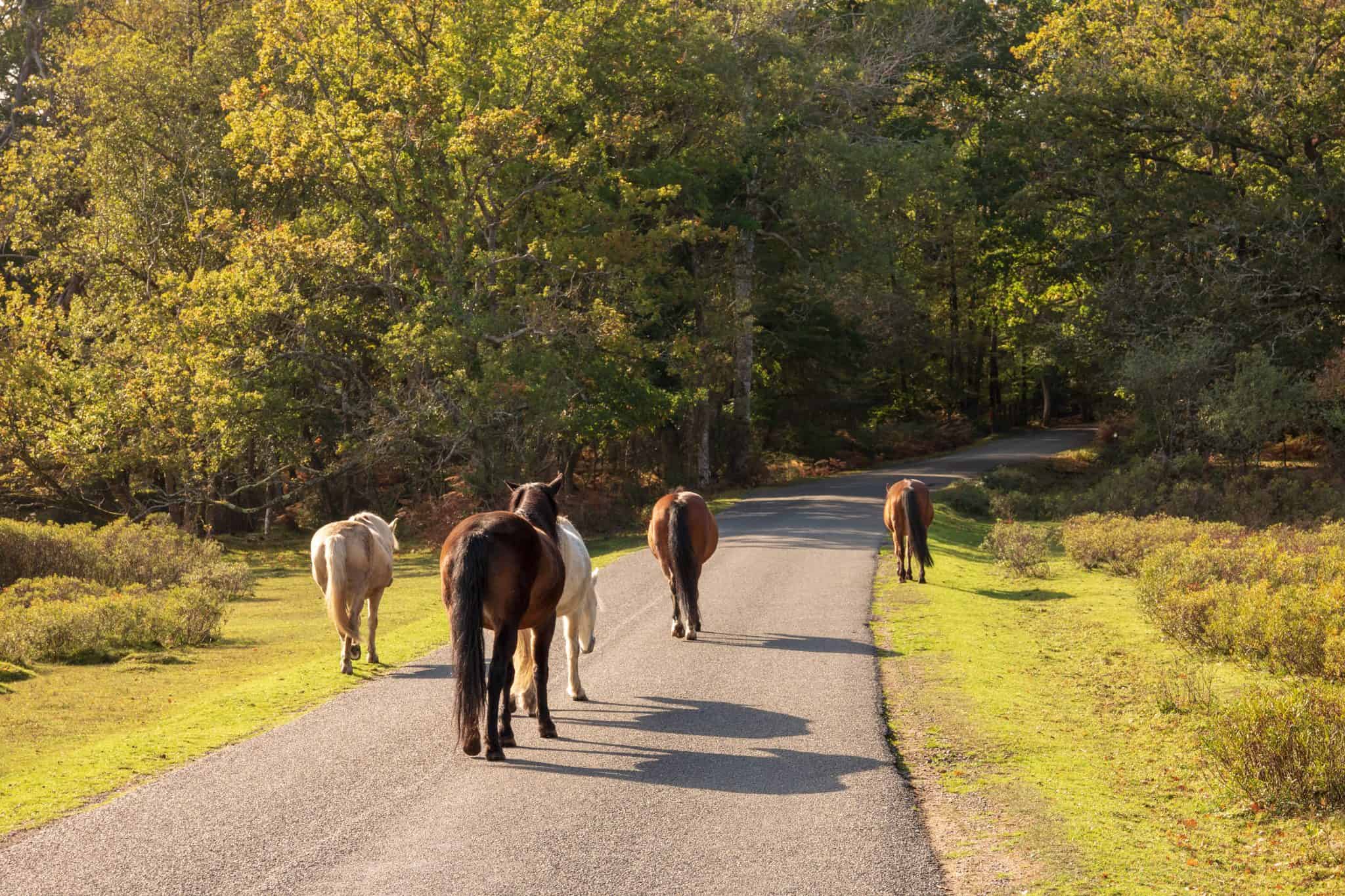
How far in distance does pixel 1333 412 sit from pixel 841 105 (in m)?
19.8

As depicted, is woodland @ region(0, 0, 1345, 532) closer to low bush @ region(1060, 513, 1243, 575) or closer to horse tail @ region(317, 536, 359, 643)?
low bush @ region(1060, 513, 1243, 575)

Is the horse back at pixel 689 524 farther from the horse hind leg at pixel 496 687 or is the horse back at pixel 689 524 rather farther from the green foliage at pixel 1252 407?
the green foliage at pixel 1252 407

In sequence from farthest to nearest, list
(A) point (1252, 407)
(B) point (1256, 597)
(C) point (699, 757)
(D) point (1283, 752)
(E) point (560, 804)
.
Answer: (A) point (1252, 407) → (B) point (1256, 597) → (C) point (699, 757) → (D) point (1283, 752) → (E) point (560, 804)

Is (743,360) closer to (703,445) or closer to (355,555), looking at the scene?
(703,445)

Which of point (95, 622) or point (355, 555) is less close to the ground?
point (355, 555)

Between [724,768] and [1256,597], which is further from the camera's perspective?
[1256,597]

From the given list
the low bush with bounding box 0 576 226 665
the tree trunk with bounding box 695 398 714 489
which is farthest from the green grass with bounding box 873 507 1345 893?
the tree trunk with bounding box 695 398 714 489

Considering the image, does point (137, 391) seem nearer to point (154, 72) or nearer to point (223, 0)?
point (154, 72)

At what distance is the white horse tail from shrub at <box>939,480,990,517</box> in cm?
2417

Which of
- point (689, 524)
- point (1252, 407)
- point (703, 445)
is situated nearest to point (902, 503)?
point (689, 524)

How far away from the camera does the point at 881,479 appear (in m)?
42.9

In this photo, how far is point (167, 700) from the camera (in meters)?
12.9

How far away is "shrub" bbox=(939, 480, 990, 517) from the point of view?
34.8 metres

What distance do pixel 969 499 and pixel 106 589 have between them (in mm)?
24362
